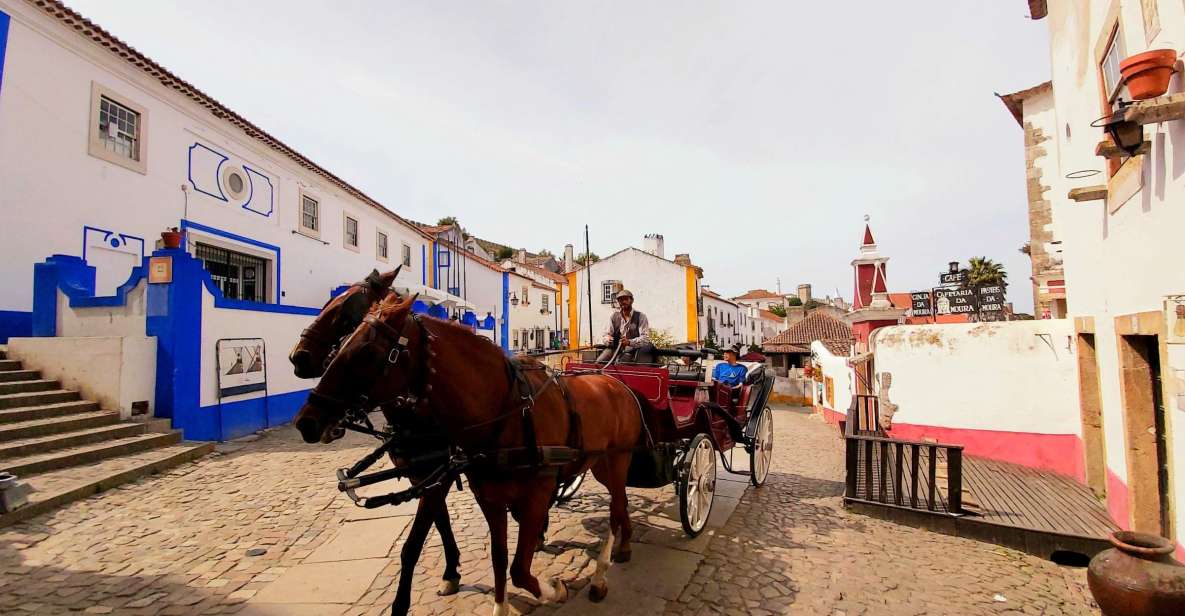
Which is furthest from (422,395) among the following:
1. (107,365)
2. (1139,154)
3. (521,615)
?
(107,365)

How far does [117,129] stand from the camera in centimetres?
961

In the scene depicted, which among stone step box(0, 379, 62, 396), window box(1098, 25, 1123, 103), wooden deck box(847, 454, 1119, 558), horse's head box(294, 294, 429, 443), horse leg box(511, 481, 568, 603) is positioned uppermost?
window box(1098, 25, 1123, 103)

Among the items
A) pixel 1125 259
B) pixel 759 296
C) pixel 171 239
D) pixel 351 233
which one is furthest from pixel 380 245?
pixel 759 296

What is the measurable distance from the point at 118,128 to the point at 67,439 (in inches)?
259

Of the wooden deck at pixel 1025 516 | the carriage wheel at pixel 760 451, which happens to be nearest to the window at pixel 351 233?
the carriage wheel at pixel 760 451

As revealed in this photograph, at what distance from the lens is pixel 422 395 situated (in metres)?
2.75

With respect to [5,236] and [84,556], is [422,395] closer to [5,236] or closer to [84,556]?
[84,556]

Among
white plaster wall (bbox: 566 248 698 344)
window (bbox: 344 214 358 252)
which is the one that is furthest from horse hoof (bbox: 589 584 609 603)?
white plaster wall (bbox: 566 248 698 344)

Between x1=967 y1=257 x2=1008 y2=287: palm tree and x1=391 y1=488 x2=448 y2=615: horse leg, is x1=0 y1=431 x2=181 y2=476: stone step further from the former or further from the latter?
x1=967 y1=257 x2=1008 y2=287: palm tree

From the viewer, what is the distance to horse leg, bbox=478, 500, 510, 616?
298 cm

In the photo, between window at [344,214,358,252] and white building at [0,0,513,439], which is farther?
window at [344,214,358,252]

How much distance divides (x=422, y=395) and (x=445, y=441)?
0.55 m

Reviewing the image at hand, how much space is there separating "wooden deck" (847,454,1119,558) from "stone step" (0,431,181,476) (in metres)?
9.13

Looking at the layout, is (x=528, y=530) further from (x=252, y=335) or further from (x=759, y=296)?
(x=759, y=296)
